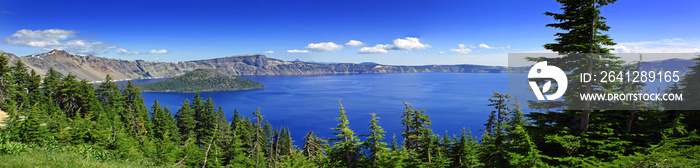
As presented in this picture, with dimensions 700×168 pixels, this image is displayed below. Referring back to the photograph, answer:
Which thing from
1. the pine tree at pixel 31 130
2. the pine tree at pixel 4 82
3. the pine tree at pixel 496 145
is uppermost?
the pine tree at pixel 4 82

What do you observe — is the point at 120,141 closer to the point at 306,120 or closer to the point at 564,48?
the point at 564,48

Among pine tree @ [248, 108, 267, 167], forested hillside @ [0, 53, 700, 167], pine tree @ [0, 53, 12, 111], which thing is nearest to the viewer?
forested hillside @ [0, 53, 700, 167]

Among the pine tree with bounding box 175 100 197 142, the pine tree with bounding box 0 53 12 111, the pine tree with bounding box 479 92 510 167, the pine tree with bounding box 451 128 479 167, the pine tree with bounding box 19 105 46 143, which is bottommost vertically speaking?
the pine tree with bounding box 175 100 197 142

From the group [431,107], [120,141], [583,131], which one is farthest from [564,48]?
[431,107]

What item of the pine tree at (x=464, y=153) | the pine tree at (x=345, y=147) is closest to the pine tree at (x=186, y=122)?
the pine tree at (x=345, y=147)

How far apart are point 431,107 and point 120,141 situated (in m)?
123

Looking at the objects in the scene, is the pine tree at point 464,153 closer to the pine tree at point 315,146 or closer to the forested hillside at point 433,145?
the forested hillside at point 433,145

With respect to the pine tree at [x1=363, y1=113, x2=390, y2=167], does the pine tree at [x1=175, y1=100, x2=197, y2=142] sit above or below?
below

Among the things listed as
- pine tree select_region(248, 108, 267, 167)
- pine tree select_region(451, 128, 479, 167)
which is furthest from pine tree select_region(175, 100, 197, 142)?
pine tree select_region(451, 128, 479, 167)

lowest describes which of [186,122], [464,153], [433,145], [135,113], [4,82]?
[186,122]

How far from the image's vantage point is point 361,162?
53.8 feet

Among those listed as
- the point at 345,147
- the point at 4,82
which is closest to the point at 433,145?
the point at 345,147

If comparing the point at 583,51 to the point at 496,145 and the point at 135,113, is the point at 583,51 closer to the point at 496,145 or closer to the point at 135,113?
the point at 496,145

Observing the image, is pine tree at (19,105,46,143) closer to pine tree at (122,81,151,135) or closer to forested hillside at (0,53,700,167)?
forested hillside at (0,53,700,167)
